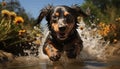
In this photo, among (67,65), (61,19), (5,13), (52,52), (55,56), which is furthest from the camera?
(5,13)

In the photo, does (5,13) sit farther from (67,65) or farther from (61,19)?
(67,65)

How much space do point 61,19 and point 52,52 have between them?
0.77m

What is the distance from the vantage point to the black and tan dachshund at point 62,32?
23.8 ft

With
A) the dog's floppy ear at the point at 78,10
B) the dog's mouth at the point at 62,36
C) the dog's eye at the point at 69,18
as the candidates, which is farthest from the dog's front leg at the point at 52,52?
the dog's floppy ear at the point at 78,10

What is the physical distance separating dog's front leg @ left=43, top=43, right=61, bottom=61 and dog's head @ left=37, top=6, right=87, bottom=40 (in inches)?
11.2

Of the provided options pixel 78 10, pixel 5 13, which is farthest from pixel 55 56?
pixel 5 13

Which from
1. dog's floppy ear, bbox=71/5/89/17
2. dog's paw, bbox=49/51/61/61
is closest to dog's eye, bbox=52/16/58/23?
dog's floppy ear, bbox=71/5/89/17

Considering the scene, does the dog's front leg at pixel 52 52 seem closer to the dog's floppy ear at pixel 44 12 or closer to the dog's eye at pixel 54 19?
the dog's eye at pixel 54 19

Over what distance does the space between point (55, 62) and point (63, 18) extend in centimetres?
104

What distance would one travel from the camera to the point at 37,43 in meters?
10.5

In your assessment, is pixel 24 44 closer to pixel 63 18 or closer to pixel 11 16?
pixel 11 16

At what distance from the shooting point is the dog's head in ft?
23.8

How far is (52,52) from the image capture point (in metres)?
7.01

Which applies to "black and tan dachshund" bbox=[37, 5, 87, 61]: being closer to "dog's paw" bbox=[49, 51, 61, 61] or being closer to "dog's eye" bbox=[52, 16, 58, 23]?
"dog's eye" bbox=[52, 16, 58, 23]
